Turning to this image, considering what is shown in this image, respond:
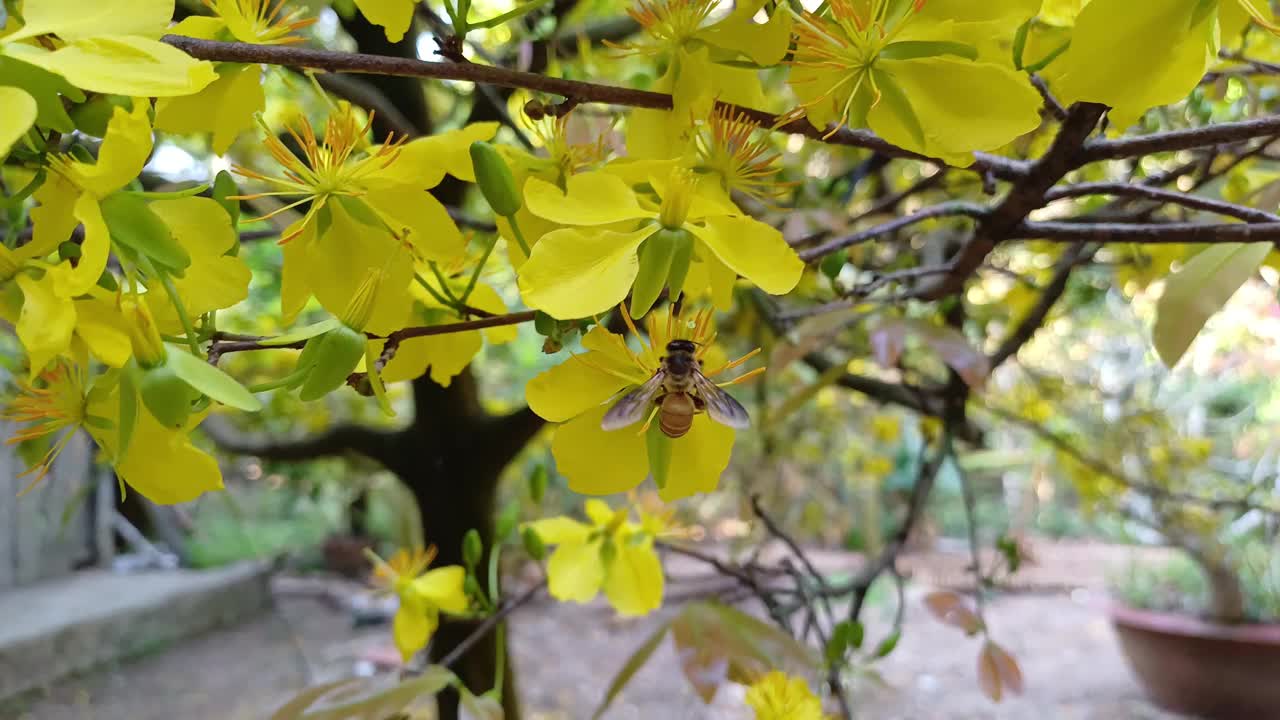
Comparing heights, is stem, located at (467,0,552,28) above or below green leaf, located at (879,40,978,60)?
above

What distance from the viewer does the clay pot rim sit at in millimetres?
2027

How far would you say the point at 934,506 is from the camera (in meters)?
5.05

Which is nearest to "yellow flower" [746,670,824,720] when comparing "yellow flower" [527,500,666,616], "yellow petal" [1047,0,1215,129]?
"yellow flower" [527,500,666,616]

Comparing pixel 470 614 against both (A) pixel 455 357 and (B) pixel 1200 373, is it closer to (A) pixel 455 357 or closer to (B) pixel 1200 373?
(A) pixel 455 357

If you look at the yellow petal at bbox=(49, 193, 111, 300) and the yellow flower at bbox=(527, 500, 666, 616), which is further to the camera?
the yellow flower at bbox=(527, 500, 666, 616)

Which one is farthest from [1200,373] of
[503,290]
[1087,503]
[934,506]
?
[503,290]

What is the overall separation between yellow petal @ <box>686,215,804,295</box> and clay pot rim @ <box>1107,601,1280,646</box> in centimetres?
235

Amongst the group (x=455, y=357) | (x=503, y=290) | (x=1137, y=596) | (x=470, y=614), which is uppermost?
(x=503, y=290)

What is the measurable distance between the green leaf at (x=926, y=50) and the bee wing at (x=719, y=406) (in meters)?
0.12

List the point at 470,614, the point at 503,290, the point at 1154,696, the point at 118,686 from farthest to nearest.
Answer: the point at 1154,696 → the point at 118,686 → the point at 503,290 → the point at 470,614

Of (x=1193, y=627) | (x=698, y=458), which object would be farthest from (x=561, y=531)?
(x=1193, y=627)

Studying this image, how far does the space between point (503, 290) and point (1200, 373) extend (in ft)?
13.0

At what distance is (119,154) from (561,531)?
0.47 metres

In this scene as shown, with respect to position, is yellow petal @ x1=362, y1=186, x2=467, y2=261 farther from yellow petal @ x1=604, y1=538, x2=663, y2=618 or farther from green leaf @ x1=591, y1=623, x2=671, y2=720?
green leaf @ x1=591, y1=623, x2=671, y2=720
